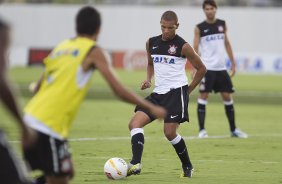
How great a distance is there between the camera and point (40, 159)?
25.8ft

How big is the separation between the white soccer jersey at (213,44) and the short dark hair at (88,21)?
10.1 metres

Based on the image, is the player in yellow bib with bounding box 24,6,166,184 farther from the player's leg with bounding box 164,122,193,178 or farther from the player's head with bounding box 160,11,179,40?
the player's leg with bounding box 164,122,193,178

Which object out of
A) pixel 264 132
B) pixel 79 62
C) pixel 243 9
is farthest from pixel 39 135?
pixel 243 9

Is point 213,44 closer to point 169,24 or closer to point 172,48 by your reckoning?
point 172,48

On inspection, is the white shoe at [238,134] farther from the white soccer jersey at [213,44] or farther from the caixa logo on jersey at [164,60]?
the caixa logo on jersey at [164,60]

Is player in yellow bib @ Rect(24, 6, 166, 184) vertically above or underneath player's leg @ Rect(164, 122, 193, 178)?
above

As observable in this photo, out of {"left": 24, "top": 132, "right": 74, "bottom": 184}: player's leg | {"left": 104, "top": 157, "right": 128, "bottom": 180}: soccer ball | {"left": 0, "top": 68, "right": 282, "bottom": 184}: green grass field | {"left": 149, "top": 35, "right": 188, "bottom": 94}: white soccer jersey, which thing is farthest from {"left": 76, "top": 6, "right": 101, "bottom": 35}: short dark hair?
{"left": 149, "top": 35, "right": 188, "bottom": 94}: white soccer jersey

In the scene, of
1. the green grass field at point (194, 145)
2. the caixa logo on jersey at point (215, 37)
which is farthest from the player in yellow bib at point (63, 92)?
the caixa logo on jersey at point (215, 37)

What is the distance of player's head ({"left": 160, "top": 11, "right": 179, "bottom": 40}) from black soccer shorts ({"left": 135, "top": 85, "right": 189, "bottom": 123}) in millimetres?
801

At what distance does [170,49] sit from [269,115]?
12219 mm

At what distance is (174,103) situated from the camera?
1259 cm

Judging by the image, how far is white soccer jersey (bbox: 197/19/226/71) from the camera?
18.2 meters

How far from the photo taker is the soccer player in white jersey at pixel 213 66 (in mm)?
18172

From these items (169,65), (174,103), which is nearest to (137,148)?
(174,103)
